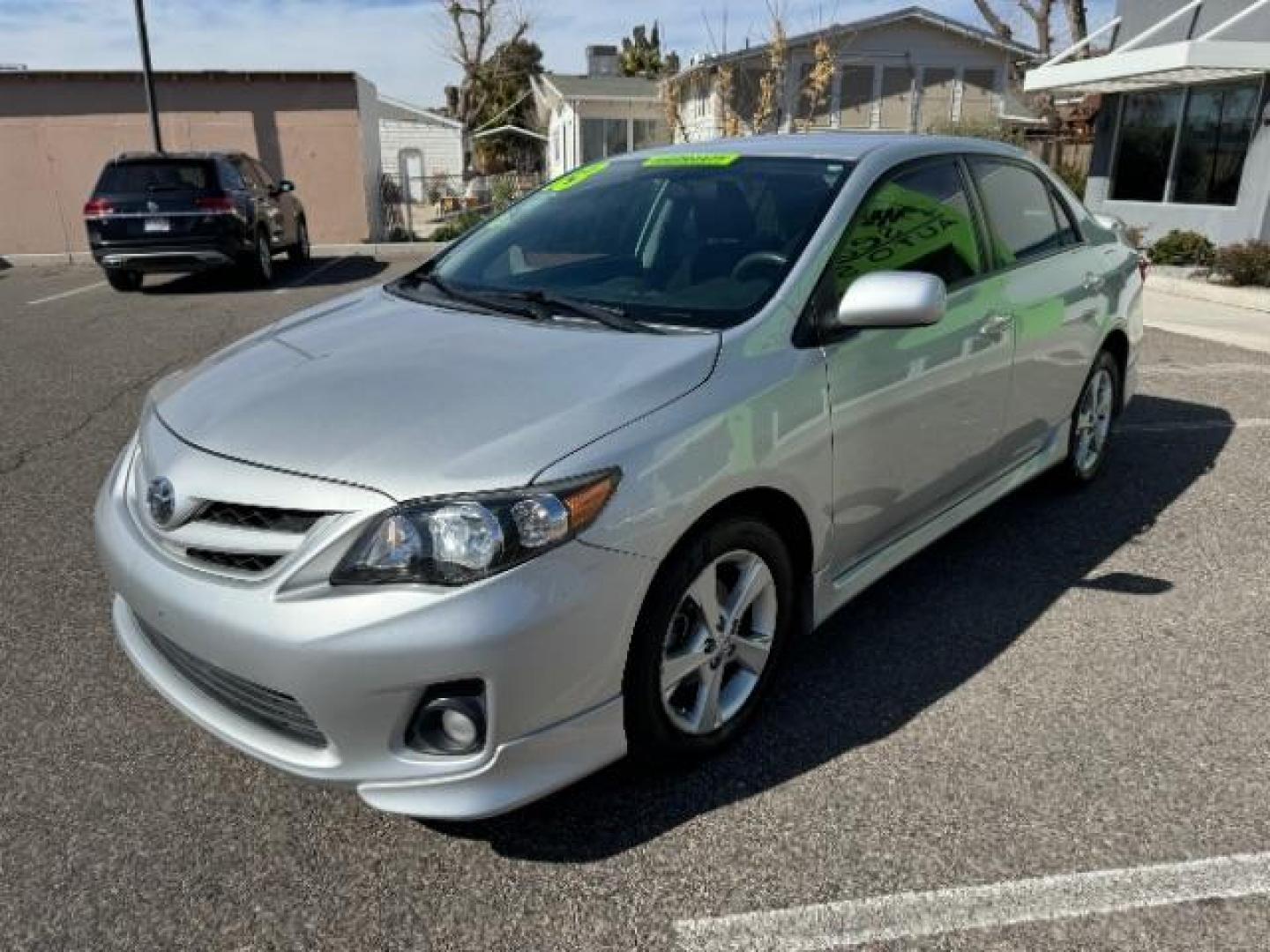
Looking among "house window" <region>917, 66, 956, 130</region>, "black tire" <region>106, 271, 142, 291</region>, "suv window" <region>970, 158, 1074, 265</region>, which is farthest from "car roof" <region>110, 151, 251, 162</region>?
"house window" <region>917, 66, 956, 130</region>

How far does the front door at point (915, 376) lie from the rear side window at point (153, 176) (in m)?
10.7

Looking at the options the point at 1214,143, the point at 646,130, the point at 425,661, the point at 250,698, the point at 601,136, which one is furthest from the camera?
the point at 646,130

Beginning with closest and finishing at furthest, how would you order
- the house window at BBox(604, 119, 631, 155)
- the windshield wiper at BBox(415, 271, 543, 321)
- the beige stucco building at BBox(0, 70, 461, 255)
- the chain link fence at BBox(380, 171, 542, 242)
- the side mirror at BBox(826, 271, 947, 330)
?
the side mirror at BBox(826, 271, 947, 330) < the windshield wiper at BBox(415, 271, 543, 321) < the beige stucco building at BBox(0, 70, 461, 255) < the chain link fence at BBox(380, 171, 542, 242) < the house window at BBox(604, 119, 631, 155)

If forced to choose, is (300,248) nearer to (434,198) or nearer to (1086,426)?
(1086,426)

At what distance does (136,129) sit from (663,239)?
16.6 metres

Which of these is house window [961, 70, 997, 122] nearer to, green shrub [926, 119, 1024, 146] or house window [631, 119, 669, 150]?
green shrub [926, 119, 1024, 146]

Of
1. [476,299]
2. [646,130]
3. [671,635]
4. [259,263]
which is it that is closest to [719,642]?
[671,635]

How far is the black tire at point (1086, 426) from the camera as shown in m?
4.45

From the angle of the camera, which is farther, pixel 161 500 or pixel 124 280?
pixel 124 280

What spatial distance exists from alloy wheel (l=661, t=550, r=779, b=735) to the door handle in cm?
135

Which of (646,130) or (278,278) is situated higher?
(646,130)

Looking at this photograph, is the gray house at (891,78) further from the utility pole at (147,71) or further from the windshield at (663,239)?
the windshield at (663,239)

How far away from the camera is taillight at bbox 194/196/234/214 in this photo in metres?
11.6

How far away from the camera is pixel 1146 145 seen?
1495cm
